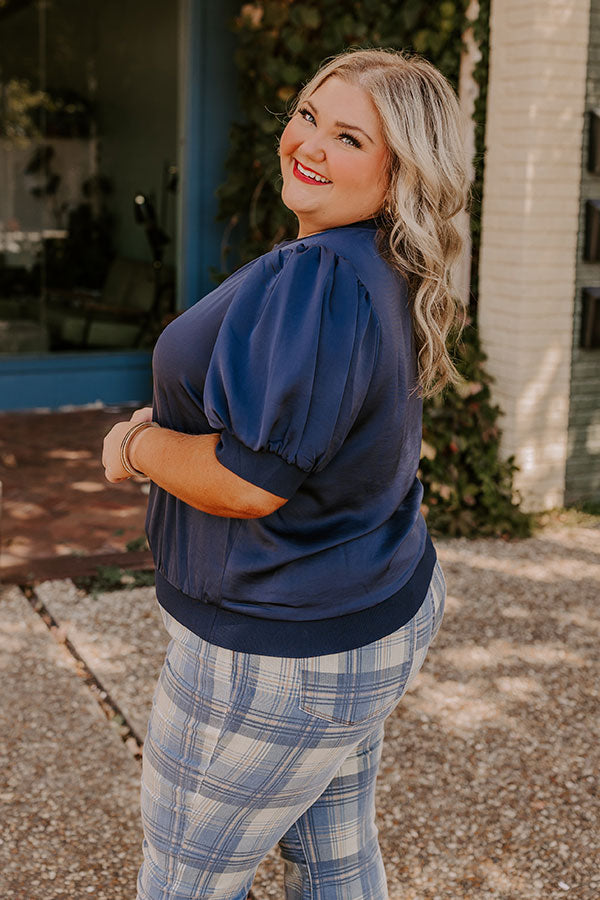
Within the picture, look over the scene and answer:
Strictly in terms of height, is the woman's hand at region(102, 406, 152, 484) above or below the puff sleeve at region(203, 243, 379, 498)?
below

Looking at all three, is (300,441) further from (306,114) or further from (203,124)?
(203,124)

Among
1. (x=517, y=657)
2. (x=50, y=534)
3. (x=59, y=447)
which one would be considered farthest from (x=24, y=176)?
(x=517, y=657)

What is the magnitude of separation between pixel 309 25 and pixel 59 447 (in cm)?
312

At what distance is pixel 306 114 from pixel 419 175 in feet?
0.82

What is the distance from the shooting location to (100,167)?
8547 millimetres

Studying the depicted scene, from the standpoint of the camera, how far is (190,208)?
8078 mm

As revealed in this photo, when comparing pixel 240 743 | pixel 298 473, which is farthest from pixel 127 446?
pixel 240 743

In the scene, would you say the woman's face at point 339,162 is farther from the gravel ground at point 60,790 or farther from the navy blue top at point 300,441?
the gravel ground at point 60,790

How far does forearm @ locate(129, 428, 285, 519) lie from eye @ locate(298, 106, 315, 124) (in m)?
0.53

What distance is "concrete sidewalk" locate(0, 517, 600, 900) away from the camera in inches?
106

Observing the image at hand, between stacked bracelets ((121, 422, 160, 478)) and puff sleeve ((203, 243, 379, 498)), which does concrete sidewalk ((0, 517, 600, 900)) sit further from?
puff sleeve ((203, 243, 379, 498))

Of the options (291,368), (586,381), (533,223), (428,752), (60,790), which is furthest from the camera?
(586,381)

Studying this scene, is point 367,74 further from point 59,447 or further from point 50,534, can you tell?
point 59,447

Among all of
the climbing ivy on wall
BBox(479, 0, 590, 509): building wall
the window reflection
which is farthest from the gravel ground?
Answer: the window reflection
